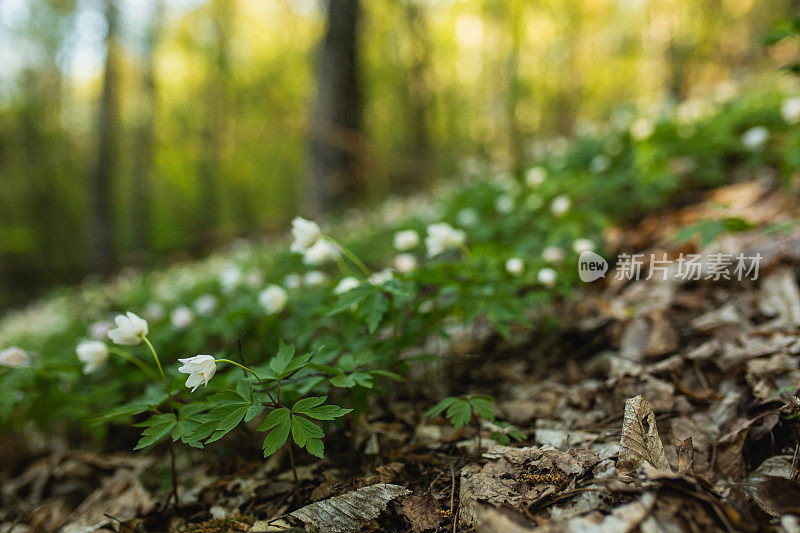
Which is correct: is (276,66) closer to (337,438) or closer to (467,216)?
(467,216)

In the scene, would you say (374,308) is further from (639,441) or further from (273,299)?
(639,441)

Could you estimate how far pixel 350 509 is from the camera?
1345mm

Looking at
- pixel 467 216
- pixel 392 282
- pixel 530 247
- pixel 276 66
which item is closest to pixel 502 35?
pixel 467 216

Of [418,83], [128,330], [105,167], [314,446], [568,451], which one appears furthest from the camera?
[418,83]

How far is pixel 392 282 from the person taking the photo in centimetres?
167

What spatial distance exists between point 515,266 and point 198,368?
1.62 meters

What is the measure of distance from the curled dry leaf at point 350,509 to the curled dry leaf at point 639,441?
69 centimetres

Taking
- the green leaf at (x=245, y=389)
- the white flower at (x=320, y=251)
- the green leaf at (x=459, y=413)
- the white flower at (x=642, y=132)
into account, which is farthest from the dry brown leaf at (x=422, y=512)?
the white flower at (x=642, y=132)

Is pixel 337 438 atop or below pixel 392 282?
below

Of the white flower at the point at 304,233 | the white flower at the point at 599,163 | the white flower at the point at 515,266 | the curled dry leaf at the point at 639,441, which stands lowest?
the curled dry leaf at the point at 639,441

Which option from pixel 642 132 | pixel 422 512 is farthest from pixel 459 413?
pixel 642 132

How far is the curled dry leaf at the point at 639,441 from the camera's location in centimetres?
131

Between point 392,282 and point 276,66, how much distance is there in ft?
64.1

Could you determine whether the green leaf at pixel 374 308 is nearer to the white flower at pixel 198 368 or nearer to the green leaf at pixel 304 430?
the green leaf at pixel 304 430
